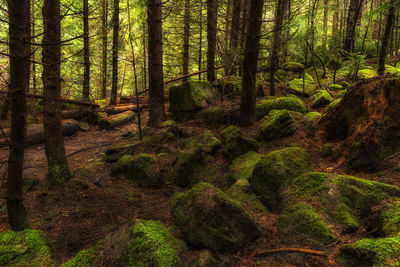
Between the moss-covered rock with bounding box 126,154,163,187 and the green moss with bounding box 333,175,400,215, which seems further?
the moss-covered rock with bounding box 126,154,163,187

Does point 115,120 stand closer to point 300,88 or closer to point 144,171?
point 144,171

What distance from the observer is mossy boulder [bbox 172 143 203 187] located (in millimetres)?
6453

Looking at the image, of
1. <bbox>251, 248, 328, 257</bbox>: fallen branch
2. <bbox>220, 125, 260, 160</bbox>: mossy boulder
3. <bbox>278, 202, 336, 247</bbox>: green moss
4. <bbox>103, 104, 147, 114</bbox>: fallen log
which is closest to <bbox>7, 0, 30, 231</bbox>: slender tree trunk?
<bbox>251, 248, 328, 257</bbox>: fallen branch

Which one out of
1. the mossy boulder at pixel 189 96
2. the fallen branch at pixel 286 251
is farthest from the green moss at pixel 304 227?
the mossy boulder at pixel 189 96

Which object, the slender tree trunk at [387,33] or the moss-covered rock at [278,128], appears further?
the slender tree trunk at [387,33]

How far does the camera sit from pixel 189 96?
33.4 feet

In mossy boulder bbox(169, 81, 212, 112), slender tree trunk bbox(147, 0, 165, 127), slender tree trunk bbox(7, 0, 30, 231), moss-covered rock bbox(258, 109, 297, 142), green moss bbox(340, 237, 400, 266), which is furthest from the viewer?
mossy boulder bbox(169, 81, 212, 112)

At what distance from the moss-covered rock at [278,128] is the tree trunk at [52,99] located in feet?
18.4

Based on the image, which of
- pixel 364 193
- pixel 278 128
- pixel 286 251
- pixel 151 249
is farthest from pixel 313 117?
pixel 151 249

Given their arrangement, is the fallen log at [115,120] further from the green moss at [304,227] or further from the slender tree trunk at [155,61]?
the green moss at [304,227]

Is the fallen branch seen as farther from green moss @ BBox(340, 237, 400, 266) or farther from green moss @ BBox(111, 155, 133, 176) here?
green moss @ BBox(111, 155, 133, 176)

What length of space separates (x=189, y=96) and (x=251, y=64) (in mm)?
3437

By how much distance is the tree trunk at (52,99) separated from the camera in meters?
5.54

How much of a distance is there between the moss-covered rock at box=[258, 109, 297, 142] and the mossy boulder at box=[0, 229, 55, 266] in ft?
19.2
